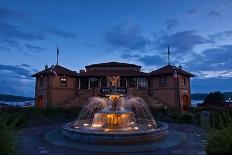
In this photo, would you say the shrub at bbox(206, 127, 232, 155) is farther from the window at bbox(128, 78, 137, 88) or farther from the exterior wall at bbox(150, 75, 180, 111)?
the window at bbox(128, 78, 137, 88)

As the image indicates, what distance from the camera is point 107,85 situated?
4084 centimetres

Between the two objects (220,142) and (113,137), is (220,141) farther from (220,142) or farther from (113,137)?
(113,137)

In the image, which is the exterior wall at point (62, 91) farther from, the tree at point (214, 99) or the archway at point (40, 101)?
the tree at point (214, 99)

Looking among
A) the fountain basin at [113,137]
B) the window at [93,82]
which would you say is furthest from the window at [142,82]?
the fountain basin at [113,137]

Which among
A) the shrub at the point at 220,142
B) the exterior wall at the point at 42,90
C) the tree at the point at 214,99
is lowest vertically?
the shrub at the point at 220,142

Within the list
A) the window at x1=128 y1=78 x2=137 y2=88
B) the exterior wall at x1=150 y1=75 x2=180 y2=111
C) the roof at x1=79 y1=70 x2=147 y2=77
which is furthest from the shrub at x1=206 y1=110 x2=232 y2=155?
the window at x1=128 y1=78 x2=137 y2=88

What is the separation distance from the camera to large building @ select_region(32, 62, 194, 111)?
39000 mm

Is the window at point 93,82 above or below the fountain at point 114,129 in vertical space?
above

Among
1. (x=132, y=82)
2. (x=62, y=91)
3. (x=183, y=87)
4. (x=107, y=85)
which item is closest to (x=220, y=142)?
(x=107, y=85)

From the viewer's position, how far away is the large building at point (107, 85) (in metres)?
39.0

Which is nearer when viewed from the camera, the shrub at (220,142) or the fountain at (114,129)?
the shrub at (220,142)

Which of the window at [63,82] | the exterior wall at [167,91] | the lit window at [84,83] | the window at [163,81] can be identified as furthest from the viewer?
the lit window at [84,83]

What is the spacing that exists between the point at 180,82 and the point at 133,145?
27.9 m

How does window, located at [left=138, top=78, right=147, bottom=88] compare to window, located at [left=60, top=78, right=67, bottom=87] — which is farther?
window, located at [left=138, top=78, right=147, bottom=88]
